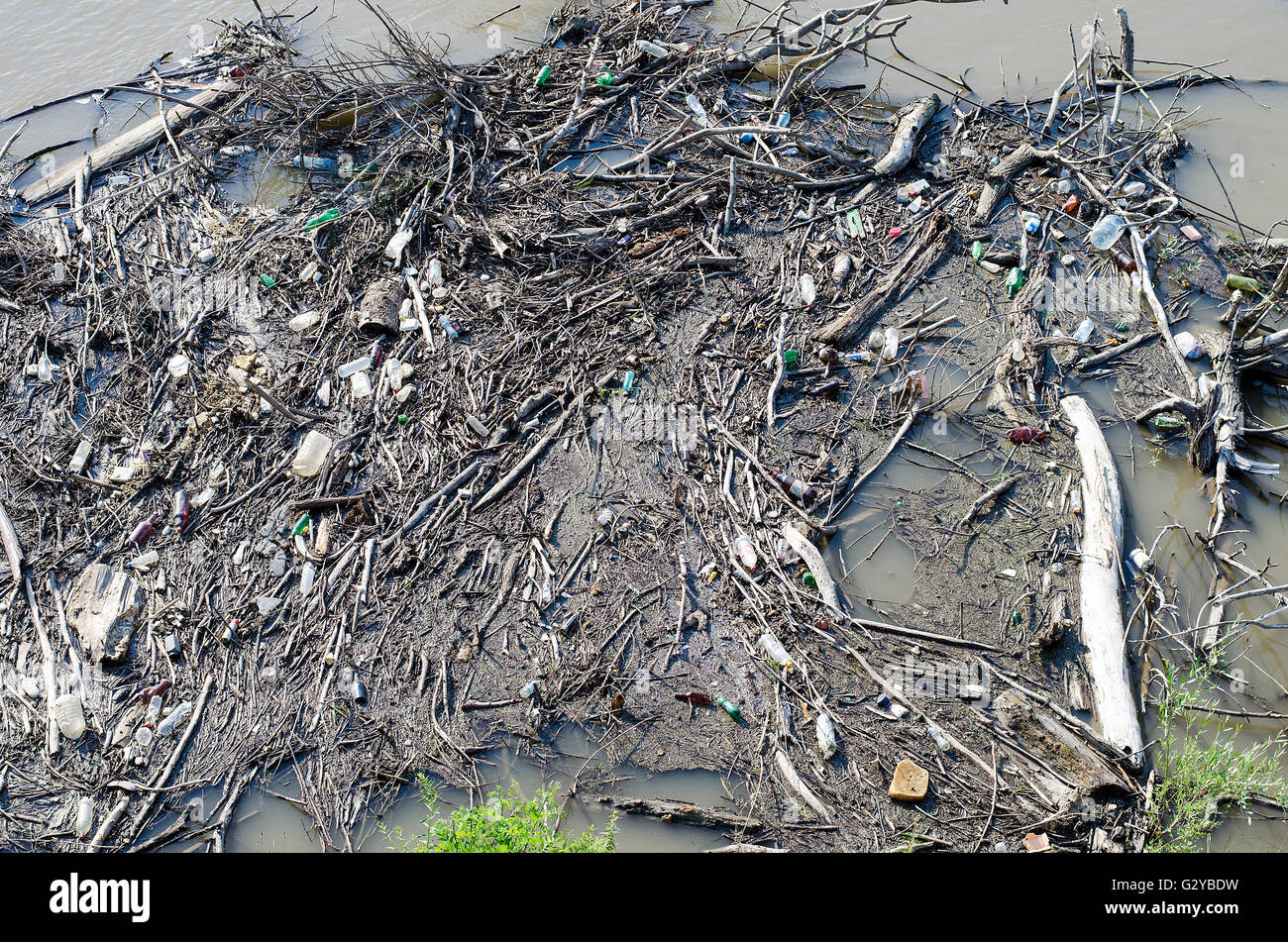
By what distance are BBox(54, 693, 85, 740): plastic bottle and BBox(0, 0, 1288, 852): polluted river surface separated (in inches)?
32.5

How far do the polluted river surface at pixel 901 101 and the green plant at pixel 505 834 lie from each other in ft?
0.66

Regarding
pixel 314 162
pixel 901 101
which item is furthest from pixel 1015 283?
pixel 314 162

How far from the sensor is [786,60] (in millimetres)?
6617

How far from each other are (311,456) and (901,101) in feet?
17.5

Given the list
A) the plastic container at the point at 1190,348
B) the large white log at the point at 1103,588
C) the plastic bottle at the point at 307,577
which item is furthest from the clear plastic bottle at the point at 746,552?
the plastic container at the point at 1190,348

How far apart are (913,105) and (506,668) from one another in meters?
5.15

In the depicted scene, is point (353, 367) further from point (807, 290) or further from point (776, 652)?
point (776, 652)

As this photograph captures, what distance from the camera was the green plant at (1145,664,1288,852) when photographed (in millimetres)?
3062

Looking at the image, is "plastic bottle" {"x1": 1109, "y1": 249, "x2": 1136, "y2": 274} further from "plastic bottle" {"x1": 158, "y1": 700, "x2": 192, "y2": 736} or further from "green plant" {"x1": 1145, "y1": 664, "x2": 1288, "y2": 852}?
"plastic bottle" {"x1": 158, "y1": 700, "x2": 192, "y2": 736}

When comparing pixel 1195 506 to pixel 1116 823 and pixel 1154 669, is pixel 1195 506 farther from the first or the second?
pixel 1116 823

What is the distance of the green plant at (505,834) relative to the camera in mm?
2801

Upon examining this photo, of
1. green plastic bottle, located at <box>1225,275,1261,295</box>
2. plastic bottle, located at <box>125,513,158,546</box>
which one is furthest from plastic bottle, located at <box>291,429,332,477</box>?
green plastic bottle, located at <box>1225,275,1261,295</box>

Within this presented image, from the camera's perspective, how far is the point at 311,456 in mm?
4371

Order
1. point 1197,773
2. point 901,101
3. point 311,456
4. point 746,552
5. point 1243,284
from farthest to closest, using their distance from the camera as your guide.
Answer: point 901,101 → point 1243,284 → point 311,456 → point 746,552 → point 1197,773
